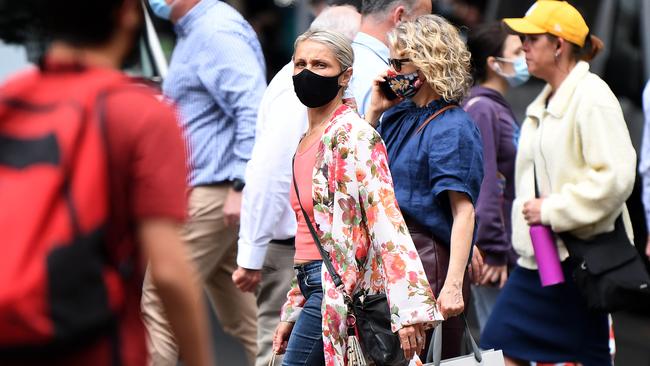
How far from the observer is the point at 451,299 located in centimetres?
411

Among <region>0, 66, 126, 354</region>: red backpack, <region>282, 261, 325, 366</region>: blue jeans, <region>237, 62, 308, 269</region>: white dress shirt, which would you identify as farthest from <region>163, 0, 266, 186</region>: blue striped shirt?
<region>0, 66, 126, 354</region>: red backpack

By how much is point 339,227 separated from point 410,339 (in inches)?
16.2

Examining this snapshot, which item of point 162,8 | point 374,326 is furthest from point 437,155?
point 162,8

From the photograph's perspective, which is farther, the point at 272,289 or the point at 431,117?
the point at 272,289

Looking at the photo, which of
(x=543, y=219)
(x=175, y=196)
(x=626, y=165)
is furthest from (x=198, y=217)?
→ (x=175, y=196)

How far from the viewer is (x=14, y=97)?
2428mm

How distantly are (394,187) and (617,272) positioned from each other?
4.39ft

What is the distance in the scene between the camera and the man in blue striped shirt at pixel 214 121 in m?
→ 5.75

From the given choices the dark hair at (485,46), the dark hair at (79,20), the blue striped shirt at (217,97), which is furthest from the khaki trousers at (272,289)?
the dark hair at (79,20)

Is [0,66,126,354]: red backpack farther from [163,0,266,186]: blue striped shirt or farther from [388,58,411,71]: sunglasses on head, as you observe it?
[163,0,266,186]: blue striped shirt

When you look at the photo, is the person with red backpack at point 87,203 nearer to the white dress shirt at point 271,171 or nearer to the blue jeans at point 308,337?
the blue jeans at point 308,337

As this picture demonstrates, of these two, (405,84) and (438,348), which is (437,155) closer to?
(405,84)

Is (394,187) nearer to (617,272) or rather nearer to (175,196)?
(617,272)

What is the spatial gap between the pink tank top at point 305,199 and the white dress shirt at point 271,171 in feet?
2.08
